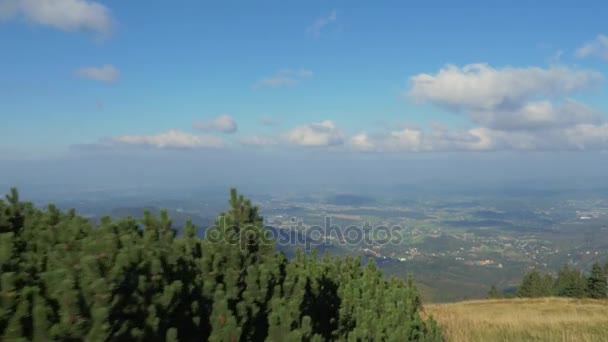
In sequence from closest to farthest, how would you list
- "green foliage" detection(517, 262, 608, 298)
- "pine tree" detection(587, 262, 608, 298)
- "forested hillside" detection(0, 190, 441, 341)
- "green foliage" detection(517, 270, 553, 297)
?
1. "forested hillside" detection(0, 190, 441, 341)
2. "pine tree" detection(587, 262, 608, 298)
3. "green foliage" detection(517, 262, 608, 298)
4. "green foliage" detection(517, 270, 553, 297)

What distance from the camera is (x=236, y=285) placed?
596 cm

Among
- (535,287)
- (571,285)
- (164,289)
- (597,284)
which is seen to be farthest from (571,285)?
(164,289)

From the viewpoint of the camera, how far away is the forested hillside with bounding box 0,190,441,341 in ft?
10.4

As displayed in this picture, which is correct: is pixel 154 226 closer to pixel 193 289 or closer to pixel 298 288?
pixel 193 289

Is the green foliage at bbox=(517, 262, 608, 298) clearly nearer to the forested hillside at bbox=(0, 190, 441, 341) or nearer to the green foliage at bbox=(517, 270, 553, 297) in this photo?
the green foliage at bbox=(517, 270, 553, 297)

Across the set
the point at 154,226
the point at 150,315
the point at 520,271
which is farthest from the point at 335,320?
the point at 520,271

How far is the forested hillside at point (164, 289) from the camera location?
3184mm

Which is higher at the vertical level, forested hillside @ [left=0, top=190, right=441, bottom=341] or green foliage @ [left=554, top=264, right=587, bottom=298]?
forested hillside @ [left=0, top=190, right=441, bottom=341]

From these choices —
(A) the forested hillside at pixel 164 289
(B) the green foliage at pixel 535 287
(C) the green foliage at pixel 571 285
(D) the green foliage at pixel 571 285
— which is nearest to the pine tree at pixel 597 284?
(D) the green foliage at pixel 571 285

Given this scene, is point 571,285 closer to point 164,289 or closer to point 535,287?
point 535,287

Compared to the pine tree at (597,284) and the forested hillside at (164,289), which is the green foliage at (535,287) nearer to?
the pine tree at (597,284)

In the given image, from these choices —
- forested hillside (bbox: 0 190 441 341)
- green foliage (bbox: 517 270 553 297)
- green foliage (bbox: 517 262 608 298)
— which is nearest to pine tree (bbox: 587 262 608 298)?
green foliage (bbox: 517 262 608 298)

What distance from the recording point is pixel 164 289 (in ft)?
14.4

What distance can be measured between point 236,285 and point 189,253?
81 centimetres
